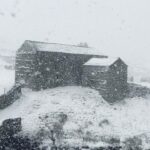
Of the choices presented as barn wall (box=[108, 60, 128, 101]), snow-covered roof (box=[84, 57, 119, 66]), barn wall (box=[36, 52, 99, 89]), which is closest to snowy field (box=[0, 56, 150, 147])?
barn wall (box=[108, 60, 128, 101])

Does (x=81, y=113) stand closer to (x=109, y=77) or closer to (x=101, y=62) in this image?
(x=109, y=77)

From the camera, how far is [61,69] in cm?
4141

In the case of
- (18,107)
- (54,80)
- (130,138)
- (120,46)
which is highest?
(120,46)

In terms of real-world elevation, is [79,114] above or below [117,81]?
below

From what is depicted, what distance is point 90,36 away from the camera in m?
102

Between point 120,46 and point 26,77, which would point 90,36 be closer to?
point 120,46

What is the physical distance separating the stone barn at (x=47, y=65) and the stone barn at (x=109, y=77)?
7.68 feet

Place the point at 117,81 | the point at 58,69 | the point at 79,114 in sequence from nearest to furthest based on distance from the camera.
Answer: the point at 79,114 < the point at 117,81 < the point at 58,69

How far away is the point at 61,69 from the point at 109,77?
22.8ft

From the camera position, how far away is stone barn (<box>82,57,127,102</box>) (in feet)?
126

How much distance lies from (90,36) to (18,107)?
71312 millimetres

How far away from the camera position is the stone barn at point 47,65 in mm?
39531

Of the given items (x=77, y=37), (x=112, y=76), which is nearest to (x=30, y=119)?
(x=112, y=76)

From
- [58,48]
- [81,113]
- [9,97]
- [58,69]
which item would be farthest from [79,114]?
[58,48]
